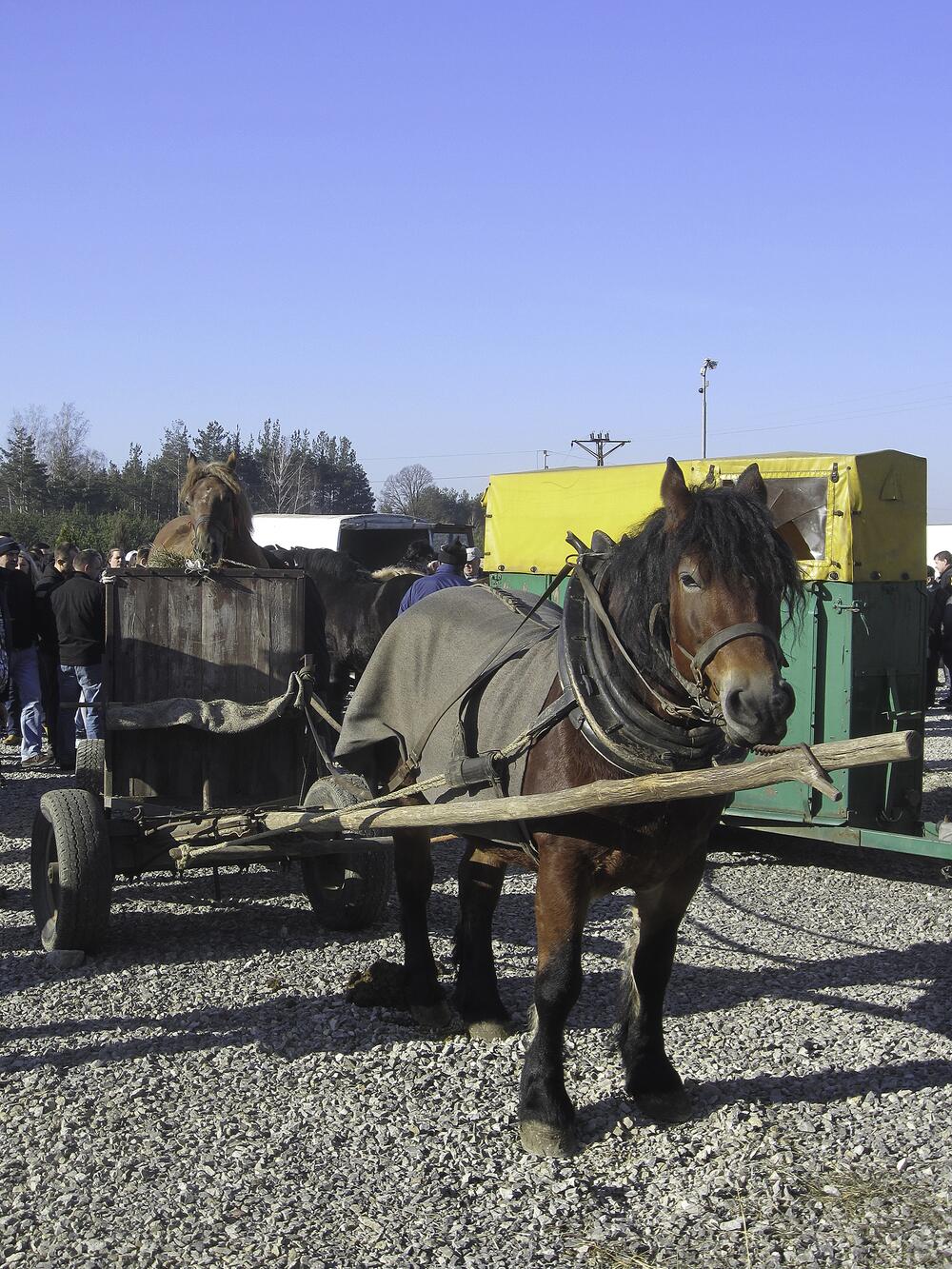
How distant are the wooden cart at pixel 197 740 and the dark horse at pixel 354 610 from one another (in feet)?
16.4

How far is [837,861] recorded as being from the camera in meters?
7.87

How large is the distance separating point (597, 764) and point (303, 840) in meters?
1.95

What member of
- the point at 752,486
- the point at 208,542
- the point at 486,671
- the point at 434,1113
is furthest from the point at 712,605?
the point at 208,542

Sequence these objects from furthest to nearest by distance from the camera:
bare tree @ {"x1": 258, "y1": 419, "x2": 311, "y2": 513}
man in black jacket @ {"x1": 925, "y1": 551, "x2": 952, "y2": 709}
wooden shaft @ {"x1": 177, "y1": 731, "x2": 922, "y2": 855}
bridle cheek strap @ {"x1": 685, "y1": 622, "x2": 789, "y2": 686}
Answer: bare tree @ {"x1": 258, "y1": 419, "x2": 311, "y2": 513} < man in black jacket @ {"x1": 925, "y1": 551, "x2": 952, "y2": 709} < bridle cheek strap @ {"x1": 685, "y1": 622, "x2": 789, "y2": 686} < wooden shaft @ {"x1": 177, "y1": 731, "x2": 922, "y2": 855}

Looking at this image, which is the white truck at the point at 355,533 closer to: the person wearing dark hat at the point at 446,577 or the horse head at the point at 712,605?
the person wearing dark hat at the point at 446,577

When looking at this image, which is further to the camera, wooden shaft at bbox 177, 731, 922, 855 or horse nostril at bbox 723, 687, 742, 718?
horse nostril at bbox 723, 687, 742, 718

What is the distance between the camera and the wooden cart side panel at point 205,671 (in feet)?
18.6

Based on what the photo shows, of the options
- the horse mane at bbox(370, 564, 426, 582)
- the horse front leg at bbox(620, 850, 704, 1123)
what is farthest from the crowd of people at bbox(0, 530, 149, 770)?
the horse front leg at bbox(620, 850, 704, 1123)

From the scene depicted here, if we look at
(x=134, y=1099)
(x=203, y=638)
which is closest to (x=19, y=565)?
(x=203, y=638)

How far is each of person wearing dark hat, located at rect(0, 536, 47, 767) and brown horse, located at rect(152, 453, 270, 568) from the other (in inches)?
164

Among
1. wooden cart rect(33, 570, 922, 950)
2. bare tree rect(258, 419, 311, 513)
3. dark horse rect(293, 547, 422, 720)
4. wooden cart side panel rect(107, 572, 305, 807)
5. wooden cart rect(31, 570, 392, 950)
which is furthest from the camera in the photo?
bare tree rect(258, 419, 311, 513)

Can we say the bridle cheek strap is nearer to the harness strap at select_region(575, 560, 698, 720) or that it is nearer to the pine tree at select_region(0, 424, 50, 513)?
the harness strap at select_region(575, 560, 698, 720)

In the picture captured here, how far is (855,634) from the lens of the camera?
7039 millimetres

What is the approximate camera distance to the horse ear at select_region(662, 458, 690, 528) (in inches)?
126
